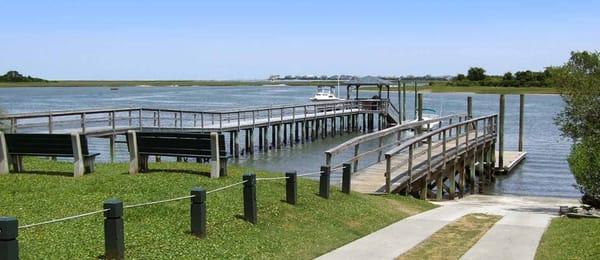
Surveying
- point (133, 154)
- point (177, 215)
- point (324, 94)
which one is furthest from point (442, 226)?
point (324, 94)

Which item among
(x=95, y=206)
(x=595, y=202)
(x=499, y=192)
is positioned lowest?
(x=499, y=192)

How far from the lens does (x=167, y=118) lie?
31.7 m

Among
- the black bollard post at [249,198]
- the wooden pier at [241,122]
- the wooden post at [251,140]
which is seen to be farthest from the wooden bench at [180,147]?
the wooden post at [251,140]

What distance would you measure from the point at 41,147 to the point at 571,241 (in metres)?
9.40

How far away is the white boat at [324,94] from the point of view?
79.0 m

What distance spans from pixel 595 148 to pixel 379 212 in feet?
17.9

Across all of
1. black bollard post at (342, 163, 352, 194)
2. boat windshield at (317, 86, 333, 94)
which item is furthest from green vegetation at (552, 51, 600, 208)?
boat windshield at (317, 86, 333, 94)

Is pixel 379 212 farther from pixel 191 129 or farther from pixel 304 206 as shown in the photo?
pixel 191 129

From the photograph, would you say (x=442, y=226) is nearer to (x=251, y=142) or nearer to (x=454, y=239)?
(x=454, y=239)

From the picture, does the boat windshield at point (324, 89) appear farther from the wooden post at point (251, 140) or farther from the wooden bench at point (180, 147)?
the wooden bench at point (180, 147)

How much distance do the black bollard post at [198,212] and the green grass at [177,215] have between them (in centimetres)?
11

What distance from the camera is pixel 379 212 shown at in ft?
41.4

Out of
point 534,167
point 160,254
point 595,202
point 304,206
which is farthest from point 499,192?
point 160,254

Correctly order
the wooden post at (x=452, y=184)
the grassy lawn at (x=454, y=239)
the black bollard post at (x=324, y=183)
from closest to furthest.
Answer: the grassy lawn at (x=454, y=239) < the black bollard post at (x=324, y=183) < the wooden post at (x=452, y=184)
